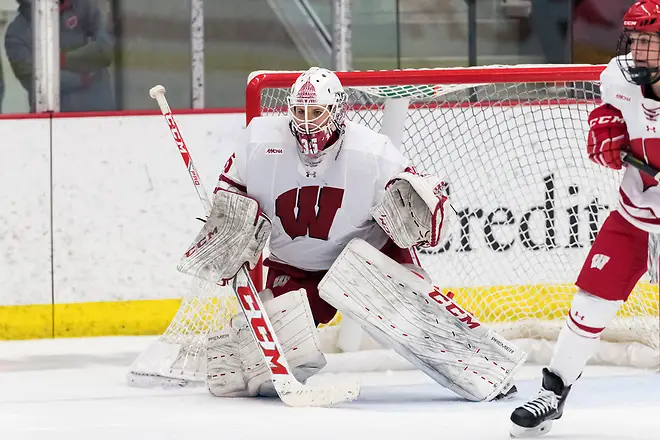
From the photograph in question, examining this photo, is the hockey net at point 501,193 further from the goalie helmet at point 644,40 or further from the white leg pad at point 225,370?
the goalie helmet at point 644,40

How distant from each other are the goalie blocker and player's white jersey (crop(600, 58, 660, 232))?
69 cm

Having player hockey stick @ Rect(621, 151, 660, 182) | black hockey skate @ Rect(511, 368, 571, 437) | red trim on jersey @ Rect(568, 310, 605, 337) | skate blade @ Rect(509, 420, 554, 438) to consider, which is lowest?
skate blade @ Rect(509, 420, 554, 438)

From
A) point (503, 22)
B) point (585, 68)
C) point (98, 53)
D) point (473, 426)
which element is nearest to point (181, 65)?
point (98, 53)

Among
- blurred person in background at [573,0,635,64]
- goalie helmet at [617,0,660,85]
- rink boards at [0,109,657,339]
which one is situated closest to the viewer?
goalie helmet at [617,0,660,85]

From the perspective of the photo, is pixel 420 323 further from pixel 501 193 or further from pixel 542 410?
pixel 501 193

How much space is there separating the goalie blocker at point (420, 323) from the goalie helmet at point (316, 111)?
0.93 ft

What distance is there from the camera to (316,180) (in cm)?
348

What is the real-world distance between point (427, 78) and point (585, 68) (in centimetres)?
48

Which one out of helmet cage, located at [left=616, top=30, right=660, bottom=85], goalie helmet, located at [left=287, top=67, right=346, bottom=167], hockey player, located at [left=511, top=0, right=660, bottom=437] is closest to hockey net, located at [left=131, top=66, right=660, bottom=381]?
goalie helmet, located at [left=287, top=67, right=346, bottom=167]

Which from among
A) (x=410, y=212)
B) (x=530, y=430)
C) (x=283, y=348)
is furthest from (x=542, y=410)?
(x=283, y=348)

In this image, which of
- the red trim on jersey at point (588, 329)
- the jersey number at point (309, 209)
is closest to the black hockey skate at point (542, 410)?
the red trim on jersey at point (588, 329)

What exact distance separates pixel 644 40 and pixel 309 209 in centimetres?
109

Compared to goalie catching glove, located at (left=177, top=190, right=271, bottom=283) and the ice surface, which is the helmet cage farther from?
goalie catching glove, located at (left=177, top=190, right=271, bottom=283)

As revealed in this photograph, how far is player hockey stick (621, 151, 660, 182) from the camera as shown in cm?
284
